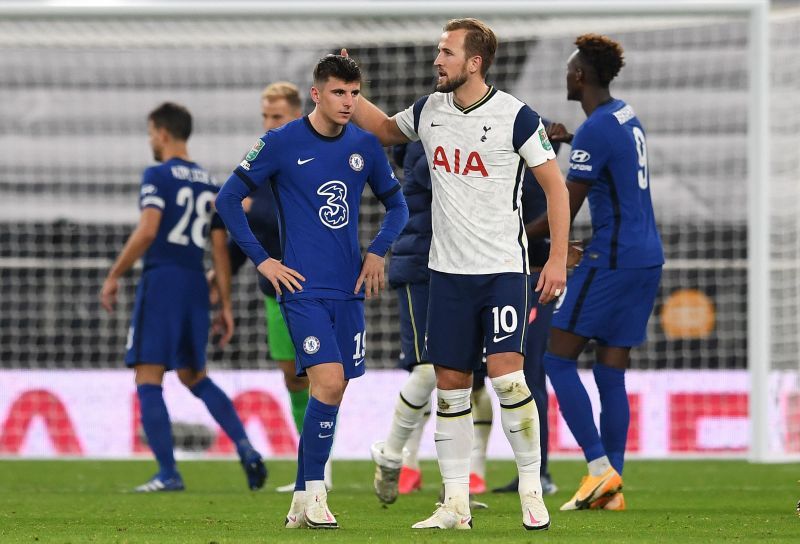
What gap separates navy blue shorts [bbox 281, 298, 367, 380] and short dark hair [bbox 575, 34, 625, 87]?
1840 mm

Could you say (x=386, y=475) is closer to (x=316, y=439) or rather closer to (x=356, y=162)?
(x=316, y=439)

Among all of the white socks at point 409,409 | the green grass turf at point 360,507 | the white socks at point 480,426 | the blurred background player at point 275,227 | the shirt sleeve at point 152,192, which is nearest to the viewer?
the green grass turf at point 360,507

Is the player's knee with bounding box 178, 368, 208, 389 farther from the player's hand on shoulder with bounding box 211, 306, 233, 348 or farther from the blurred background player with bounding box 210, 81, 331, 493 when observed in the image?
the blurred background player with bounding box 210, 81, 331, 493

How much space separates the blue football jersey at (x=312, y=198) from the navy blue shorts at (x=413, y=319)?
1.16 m

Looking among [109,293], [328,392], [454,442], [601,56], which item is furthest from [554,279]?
[109,293]

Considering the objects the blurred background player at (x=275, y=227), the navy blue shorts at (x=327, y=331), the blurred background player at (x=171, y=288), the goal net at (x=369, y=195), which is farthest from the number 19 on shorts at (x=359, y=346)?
the goal net at (x=369, y=195)

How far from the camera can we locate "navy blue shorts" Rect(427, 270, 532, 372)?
4992mm

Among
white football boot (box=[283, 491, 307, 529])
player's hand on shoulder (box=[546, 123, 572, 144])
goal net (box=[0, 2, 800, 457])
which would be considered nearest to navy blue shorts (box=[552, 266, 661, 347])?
player's hand on shoulder (box=[546, 123, 572, 144])

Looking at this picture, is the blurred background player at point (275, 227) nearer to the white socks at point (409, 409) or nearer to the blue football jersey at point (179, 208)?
the blue football jersey at point (179, 208)

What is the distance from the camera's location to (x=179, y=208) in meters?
7.70

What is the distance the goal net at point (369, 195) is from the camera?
1016 cm

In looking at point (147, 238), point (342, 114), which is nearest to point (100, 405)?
point (147, 238)

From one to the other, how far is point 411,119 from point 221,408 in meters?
3.01

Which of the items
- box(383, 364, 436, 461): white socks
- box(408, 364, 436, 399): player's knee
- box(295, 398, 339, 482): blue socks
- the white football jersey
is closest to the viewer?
the white football jersey
